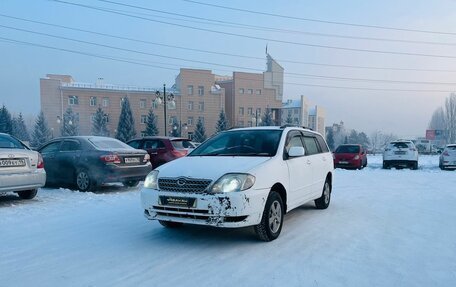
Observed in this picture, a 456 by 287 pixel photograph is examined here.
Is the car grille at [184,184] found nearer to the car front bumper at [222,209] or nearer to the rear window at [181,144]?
the car front bumper at [222,209]

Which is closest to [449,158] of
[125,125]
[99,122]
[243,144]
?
[243,144]

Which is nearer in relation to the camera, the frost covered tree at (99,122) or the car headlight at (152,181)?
the car headlight at (152,181)

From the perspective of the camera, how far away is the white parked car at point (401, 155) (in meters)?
19.4

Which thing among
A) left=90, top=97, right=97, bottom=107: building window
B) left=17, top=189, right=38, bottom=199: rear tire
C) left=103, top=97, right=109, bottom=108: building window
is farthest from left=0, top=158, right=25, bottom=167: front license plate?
left=103, top=97, right=109, bottom=108: building window

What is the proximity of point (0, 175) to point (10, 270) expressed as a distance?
384cm

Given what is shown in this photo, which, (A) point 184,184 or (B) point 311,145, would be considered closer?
(A) point 184,184

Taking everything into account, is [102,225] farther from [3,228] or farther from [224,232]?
[224,232]

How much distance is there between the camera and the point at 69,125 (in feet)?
195

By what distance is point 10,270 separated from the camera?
4.07 m

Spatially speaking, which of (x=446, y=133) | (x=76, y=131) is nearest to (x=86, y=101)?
(x=76, y=131)

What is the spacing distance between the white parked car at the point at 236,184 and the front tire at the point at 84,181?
14.4ft

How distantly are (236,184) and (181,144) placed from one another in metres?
9.07

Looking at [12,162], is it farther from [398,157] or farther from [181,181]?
[398,157]

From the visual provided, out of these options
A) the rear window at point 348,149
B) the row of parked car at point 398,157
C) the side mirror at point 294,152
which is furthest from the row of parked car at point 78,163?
the rear window at point 348,149
